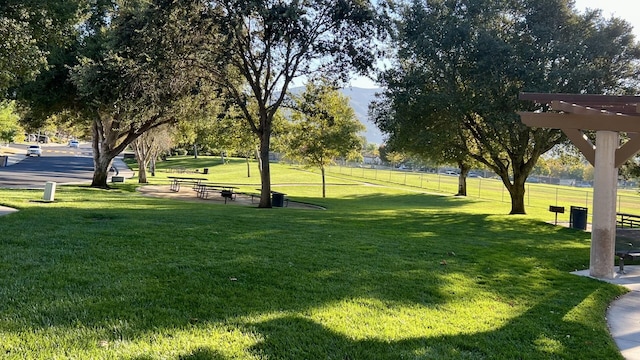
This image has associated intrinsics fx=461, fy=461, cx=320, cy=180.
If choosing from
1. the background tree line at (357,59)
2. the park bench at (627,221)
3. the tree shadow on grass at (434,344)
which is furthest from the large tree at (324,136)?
the tree shadow on grass at (434,344)

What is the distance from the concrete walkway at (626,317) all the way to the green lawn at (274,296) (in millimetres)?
157

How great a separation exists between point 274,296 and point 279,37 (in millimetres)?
12902

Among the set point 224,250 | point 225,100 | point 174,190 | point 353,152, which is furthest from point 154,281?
point 353,152

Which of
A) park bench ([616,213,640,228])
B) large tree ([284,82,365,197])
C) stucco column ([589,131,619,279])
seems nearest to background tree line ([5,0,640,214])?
park bench ([616,213,640,228])

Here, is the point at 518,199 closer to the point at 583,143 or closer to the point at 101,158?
the point at 583,143

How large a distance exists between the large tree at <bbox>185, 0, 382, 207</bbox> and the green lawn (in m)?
8.37

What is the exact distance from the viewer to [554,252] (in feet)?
35.4

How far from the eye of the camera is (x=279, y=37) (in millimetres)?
16531

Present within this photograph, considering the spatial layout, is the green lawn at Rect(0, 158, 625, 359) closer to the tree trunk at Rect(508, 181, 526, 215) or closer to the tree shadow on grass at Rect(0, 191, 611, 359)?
the tree shadow on grass at Rect(0, 191, 611, 359)

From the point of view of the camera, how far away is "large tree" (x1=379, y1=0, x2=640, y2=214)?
17.4m

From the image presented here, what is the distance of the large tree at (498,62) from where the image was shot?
17.4 m

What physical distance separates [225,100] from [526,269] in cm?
1523

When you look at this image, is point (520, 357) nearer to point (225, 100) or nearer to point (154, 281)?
point (154, 281)

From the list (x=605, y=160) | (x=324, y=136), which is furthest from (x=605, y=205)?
(x=324, y=136)
